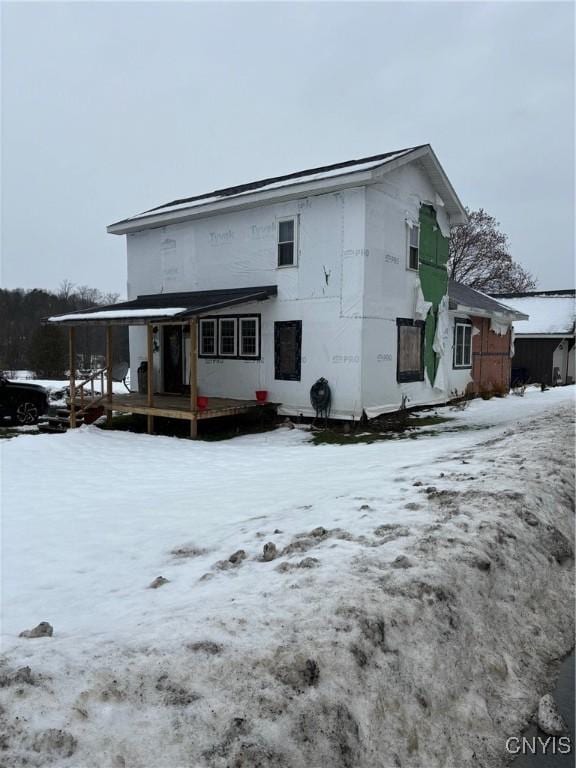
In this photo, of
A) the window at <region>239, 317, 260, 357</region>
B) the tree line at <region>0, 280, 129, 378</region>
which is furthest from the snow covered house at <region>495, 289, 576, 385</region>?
the tree line at <region>0, 280, 129, 378</region>

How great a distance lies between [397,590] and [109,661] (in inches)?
66.4

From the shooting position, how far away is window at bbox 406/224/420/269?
534 inches

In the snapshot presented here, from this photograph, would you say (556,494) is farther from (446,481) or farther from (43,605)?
(43,605)

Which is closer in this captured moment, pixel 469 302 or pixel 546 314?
pixel 469 302

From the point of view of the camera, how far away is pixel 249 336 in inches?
544

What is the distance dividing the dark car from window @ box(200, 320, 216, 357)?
484 centimetres

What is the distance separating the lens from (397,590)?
3311mm

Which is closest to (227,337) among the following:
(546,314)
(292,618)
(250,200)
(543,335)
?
(250,200)

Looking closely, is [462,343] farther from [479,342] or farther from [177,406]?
[177,406]

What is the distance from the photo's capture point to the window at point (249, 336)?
13617 mm

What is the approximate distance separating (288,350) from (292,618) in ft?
33.6

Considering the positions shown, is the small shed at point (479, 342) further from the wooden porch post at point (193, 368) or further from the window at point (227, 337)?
the wooden porch post at point (193, 368)

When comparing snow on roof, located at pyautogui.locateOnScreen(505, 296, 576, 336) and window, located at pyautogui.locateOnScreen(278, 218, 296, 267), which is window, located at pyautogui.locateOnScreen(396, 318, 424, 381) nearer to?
window, located at pyautogui.locateOnScreen(278, 218, 296, 267)

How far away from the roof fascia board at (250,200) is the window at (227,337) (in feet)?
9.42
